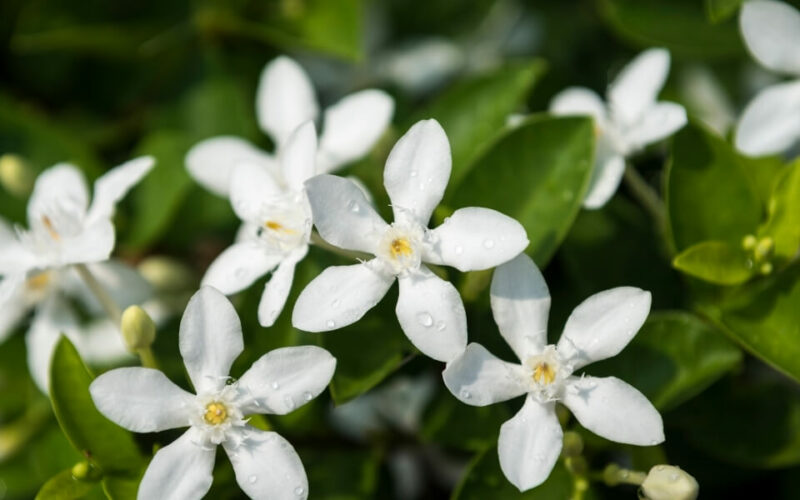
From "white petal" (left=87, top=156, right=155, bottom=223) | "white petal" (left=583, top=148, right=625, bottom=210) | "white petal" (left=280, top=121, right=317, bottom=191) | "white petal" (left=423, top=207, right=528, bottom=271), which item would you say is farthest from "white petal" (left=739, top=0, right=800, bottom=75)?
"white petal" (left=87, top=156, right=155, bottom=223)

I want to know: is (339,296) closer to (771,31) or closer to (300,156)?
(300,156)

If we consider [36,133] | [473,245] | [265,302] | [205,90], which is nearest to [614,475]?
[473,245]

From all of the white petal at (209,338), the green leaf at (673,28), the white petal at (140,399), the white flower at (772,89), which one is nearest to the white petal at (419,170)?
the white petal at (209,338)

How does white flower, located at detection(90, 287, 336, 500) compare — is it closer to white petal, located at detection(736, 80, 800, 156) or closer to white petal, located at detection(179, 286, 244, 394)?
white petal, located at detection(179, 286, 244, 394)

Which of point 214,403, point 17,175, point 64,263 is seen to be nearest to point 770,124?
point 214,403

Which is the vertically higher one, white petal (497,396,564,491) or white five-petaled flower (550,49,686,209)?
white five-petaled flower (550,49,686,209)
